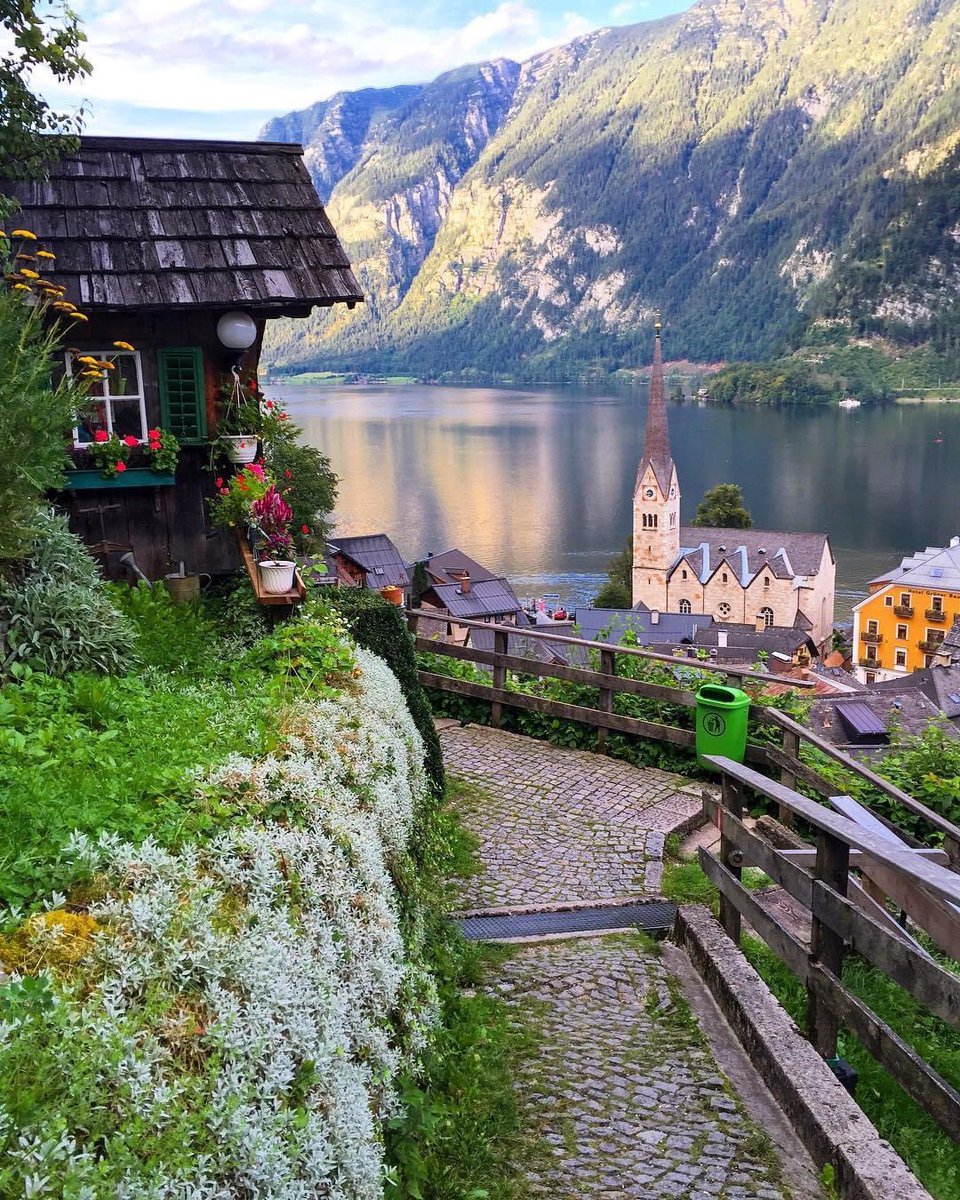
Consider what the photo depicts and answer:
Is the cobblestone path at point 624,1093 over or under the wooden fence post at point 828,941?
under

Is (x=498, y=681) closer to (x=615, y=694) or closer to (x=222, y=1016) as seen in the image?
(x=615, y=694)

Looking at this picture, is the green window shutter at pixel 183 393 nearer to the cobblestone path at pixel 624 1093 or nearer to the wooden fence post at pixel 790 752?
the cobblestone path at pixel 624 1093

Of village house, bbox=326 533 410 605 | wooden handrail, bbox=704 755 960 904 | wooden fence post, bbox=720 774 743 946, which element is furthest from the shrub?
village house, bbox=326 533 410 605

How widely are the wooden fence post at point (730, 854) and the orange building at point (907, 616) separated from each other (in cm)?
5608

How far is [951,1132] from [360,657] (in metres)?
4.37

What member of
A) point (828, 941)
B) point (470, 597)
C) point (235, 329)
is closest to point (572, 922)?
point (828, 941)

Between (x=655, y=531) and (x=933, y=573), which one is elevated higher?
(x=655, y=531)

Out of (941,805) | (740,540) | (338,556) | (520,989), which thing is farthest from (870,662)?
(520,989)

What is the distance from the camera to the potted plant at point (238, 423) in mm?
8461

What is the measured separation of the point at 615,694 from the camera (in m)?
10.2

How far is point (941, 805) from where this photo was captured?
8.27 metres

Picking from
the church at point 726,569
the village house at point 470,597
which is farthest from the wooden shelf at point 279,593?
the church at point 726,569

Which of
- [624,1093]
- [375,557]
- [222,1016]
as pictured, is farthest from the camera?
[375,557]

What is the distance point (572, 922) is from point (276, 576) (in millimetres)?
2878
